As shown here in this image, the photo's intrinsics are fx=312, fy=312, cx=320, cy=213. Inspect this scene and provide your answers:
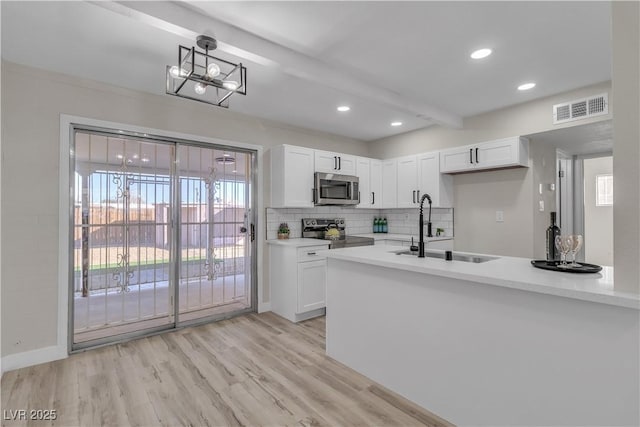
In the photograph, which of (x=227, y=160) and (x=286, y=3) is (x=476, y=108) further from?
(x=227, y=160)

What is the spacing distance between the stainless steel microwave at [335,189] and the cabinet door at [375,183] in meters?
0.40

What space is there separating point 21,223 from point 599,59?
16.3ft

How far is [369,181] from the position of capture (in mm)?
4922

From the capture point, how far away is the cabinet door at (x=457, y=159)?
397 cm

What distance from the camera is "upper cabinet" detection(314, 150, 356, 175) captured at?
4254 mm

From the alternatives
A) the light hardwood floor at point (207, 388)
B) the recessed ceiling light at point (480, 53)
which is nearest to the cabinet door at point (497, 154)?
the recessed ceiling light at point (480, 53)

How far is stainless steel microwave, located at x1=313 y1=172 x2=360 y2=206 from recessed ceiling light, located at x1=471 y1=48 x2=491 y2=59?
2202mm

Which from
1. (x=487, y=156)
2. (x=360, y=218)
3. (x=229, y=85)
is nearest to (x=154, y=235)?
(x=229, y=85)

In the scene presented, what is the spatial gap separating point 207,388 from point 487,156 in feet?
12.5

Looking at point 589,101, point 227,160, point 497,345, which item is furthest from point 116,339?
point 589,101

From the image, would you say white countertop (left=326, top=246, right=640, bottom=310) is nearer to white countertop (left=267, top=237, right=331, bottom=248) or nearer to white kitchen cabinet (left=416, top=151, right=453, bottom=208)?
white countertop (left=267, top=237, right=331, bottom=248)

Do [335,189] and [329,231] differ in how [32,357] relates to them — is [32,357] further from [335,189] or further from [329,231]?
[335,189]

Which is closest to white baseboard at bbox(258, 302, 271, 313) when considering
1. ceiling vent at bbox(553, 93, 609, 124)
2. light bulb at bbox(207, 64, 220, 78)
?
light bulb at bbox(207, 64, 220, 78)

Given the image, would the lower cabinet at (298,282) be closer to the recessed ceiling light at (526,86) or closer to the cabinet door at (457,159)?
the cabinet door at (457,159)
